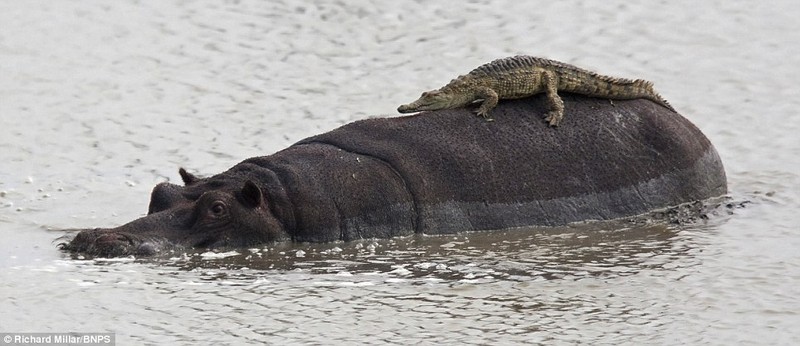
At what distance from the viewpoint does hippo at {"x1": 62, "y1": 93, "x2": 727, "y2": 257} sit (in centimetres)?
1073

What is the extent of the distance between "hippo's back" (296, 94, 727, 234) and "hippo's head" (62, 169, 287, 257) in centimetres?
96

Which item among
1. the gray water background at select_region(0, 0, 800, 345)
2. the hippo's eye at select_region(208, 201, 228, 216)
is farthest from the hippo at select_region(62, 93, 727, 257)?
the gray water background at select_region(0, 0, 800, 345)

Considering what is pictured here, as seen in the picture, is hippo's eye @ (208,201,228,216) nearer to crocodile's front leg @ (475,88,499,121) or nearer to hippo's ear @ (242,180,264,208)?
hippo's ear @ (242,180,264,208)

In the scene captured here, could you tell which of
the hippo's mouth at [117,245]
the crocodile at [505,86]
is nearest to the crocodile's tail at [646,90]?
the crocodile at [505,86]

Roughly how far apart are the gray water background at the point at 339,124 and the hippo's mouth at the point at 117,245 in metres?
0.12

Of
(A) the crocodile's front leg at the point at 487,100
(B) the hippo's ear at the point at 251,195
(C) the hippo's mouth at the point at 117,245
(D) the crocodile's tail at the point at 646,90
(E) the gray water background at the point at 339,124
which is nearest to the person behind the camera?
(E) the gray water background at the point at 339,124

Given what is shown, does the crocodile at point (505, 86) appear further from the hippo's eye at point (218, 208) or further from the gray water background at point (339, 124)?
the hippo's eye at point (218, 208)

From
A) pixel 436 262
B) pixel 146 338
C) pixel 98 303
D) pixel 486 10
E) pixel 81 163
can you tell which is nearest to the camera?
pixel 146 338

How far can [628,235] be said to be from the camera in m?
11.4

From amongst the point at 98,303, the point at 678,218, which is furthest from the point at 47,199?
the point at 678,218

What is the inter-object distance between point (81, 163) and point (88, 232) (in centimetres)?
334

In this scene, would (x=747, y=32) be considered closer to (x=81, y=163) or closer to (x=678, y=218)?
(x=678, y=218)

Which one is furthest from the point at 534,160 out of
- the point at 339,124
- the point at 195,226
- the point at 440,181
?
the point at 339,124

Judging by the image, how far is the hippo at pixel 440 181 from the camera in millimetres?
10727
